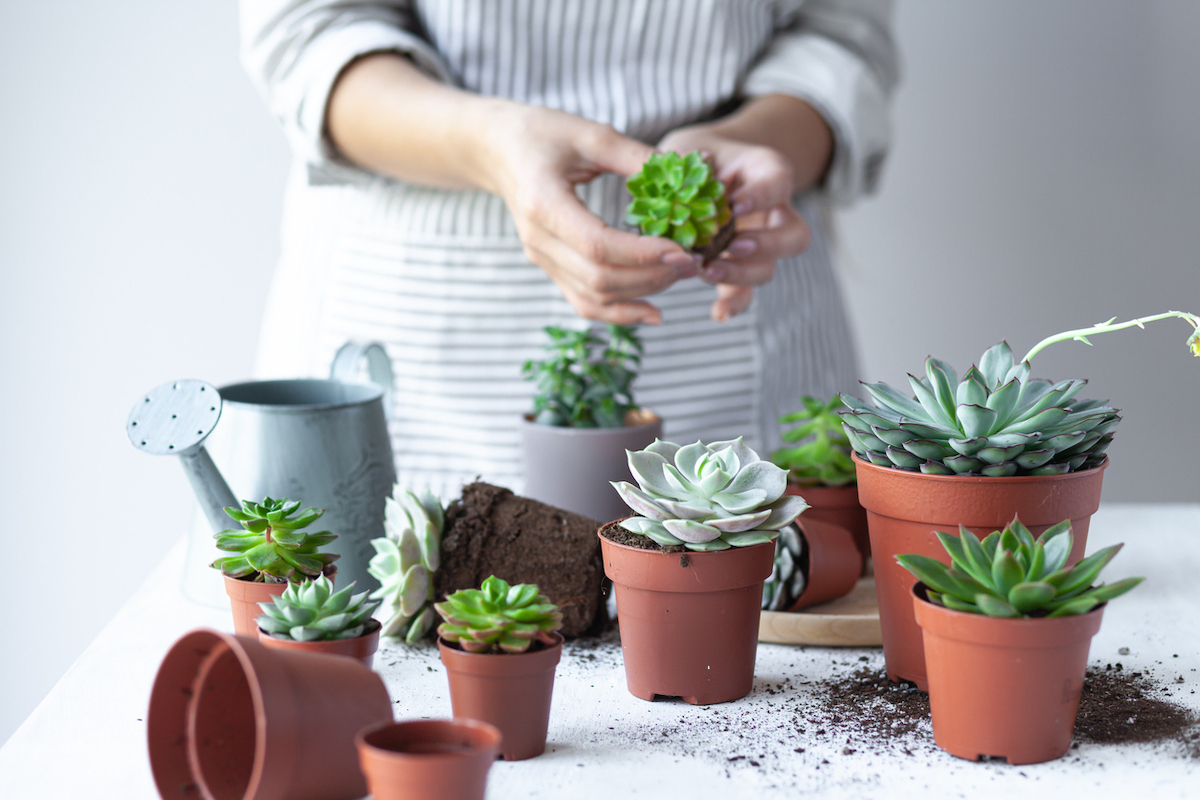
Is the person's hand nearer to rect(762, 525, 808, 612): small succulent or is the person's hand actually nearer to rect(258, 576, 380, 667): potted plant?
rect(762, 525, 808, 612): small succulent

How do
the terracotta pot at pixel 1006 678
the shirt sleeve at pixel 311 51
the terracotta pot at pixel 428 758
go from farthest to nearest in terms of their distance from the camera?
the shirt sleeve at pixel 311 51
the terracotta pot at pixel 1006 678
the terracotta pot at pixel 428 758

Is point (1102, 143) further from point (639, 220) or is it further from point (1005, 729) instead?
point (1005, 729)

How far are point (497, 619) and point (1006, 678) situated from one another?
32 centimetres

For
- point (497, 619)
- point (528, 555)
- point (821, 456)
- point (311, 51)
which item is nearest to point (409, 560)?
point (528, 555)

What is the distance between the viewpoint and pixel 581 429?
104 cm

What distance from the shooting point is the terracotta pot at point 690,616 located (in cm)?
69

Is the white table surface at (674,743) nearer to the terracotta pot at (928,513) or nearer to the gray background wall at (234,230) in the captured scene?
the terracotta pot at (928,513)

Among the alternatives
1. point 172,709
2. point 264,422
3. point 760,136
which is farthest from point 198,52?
point 172,709

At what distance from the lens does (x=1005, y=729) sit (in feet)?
1.99

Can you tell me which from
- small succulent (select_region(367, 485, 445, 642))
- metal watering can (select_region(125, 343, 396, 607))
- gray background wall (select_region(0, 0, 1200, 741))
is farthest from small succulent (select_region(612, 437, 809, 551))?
gray background wall (select_region(0, 0, 1200, 741))

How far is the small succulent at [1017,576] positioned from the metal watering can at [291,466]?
0.52m

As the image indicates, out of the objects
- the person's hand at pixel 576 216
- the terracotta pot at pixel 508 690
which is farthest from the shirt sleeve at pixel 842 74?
the terracotta pot at pixel 508 690

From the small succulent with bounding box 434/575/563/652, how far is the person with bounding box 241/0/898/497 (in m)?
0.61

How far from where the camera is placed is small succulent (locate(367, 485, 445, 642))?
31.8 inches
